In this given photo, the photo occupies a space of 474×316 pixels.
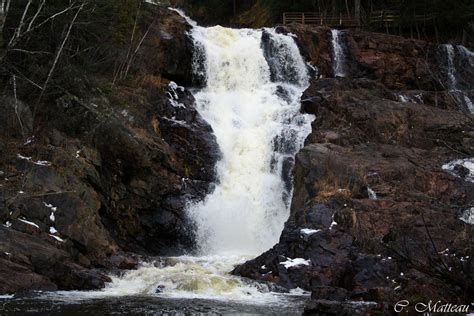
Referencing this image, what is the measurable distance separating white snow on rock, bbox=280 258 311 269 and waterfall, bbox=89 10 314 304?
1.40m

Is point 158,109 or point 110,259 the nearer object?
point 110,259

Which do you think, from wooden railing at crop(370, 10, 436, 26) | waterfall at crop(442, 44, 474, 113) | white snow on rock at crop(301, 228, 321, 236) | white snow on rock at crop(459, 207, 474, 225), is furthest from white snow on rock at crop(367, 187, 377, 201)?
wooden railing at crop(370, 10, 436, 26)

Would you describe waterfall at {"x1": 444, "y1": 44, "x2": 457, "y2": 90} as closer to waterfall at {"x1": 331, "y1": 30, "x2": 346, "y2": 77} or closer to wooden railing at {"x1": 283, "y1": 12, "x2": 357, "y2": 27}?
waterfall at {"x1": 331, "y1": 30, "x2": 346, "y2": 77}

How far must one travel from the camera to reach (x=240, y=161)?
25297mm

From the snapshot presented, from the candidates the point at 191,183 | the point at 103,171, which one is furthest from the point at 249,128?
the point at 103,171

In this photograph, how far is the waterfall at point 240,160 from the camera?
52.5 ft

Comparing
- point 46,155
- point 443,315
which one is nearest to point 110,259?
point 46,155

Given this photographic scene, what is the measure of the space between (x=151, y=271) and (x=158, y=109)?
1143cm

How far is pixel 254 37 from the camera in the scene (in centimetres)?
3319

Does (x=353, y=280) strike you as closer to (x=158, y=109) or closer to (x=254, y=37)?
(x=158, y=109)

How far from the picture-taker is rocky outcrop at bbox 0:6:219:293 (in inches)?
635

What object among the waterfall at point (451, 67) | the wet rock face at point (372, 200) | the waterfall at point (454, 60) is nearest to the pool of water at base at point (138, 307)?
the wet rock face at point (372, 200)

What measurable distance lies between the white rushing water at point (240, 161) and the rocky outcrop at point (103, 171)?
2.45 feet

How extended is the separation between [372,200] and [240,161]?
6964 millimetres
